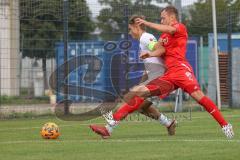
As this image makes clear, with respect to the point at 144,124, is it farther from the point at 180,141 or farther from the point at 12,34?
the point at 12,34

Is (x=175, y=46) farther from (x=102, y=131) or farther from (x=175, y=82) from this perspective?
(x=102, y=131)

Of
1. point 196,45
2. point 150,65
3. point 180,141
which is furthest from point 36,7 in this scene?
point 180,141

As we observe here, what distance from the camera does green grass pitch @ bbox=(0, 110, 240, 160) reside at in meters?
9.42

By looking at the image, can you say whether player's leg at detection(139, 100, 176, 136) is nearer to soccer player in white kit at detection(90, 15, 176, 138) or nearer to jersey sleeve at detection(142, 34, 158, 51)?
soccer player in white kit at detection(90, 15, 176, 138)

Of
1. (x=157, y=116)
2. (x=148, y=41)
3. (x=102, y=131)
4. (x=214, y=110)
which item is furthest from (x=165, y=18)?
(x=102, y=131)

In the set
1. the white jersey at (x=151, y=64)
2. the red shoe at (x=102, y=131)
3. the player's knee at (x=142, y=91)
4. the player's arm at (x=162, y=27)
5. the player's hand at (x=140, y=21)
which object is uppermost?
the player's hand at (x=140, y=21)

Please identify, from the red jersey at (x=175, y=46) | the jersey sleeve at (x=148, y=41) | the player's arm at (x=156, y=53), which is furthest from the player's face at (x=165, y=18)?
the jersey sleeve at (x=148, y=41)

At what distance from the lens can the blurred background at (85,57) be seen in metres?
21.8

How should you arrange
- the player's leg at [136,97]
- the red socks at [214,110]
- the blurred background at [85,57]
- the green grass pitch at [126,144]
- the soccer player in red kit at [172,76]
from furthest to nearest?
1. the blurred background at [85,57]
2. the player's leg at [136,97]
3. the soccer player in red kit at [172,76]
4. the red socks at [214,110]
5. the green grass pitch at [126,144]

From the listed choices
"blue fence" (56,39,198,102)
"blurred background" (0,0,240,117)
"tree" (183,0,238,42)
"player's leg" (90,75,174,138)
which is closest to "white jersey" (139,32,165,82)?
"player's leg" (90,75,174,138)

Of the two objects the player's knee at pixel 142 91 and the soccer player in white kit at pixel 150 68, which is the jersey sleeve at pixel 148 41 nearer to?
the soccer player in white kit at pixel 150 68

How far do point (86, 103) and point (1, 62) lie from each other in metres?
3.08

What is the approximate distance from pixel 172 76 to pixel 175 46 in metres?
0.53

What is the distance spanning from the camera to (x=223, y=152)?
381 inches
